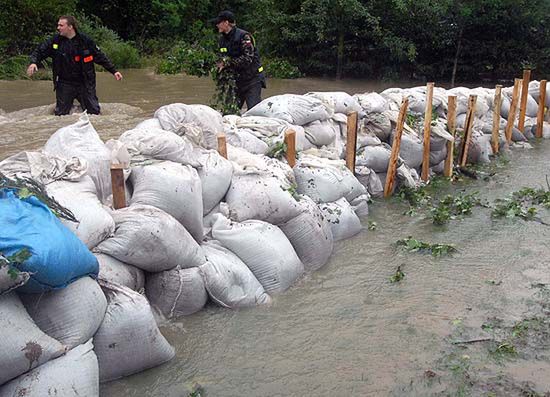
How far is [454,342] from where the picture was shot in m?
3.38

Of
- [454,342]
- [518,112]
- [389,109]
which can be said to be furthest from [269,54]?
[454,342]

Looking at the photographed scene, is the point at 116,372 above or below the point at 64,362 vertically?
below

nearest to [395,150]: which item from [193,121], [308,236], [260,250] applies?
[308,236]

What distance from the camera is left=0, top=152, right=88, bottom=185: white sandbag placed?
3.34 meters

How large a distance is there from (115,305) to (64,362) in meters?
0.40

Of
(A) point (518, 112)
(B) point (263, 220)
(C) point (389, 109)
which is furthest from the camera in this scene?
(A) point (518, 112)

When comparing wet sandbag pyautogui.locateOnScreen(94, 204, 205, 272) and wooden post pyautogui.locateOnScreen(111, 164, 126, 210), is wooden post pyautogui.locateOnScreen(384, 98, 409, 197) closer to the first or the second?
wet sandbag pyautogui.locateOnScreen(94, 204, 205, 272)

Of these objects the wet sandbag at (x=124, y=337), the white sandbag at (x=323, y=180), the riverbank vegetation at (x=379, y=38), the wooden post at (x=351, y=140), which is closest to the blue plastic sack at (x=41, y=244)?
the wet sandbag at (x=124, y=337)

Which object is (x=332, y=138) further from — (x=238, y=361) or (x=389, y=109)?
(x=238, y=361)

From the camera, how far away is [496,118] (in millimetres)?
7660

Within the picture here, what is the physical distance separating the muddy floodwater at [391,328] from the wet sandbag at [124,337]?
0.26ft

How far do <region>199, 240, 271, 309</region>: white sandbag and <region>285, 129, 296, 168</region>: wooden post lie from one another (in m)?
1.36

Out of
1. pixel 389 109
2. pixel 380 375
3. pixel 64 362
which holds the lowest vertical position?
pixel 380 375

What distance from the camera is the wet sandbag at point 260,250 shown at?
387 cm
